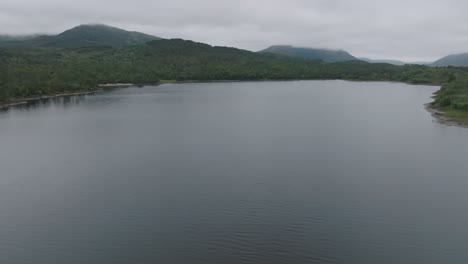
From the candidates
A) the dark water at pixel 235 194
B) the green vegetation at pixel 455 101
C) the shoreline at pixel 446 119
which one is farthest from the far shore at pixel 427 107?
the dark water at pixel 235 194

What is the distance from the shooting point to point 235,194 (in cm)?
3338

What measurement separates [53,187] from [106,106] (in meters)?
62.4

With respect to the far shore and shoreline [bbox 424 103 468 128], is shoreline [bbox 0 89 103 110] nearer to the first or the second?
the far shore

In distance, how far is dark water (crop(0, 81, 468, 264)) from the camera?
24641mm

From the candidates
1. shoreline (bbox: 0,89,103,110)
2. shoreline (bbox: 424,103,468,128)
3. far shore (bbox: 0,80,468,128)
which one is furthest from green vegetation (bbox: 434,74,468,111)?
shoreline (bbox: 0,89,103,110)

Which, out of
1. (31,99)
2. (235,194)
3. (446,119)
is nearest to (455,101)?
(446,119)

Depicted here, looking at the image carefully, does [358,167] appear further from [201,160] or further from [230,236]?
[230,236]

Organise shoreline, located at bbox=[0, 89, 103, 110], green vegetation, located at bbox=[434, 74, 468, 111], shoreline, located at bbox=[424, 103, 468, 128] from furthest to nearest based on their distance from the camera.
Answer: shoreline, located at bbox=[0, 89, 103, 110] < green vegetation, located at bbox=[434, 74, 468, 111] < shoreline, located at bbox=[424, 103, 468, 128]

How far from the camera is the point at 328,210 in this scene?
30078 millimetres

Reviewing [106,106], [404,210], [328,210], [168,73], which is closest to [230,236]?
[328,210]

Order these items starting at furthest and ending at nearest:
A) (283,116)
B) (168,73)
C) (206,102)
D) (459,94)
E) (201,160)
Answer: (168,73) < (206,102) < (459,94) < (283,116) < (201,160)

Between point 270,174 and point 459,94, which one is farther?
point 459,94

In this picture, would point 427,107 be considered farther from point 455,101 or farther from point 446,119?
point 446,119

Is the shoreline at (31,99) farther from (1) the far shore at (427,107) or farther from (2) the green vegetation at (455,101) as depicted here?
(2) the green vegetation at (455,101)
